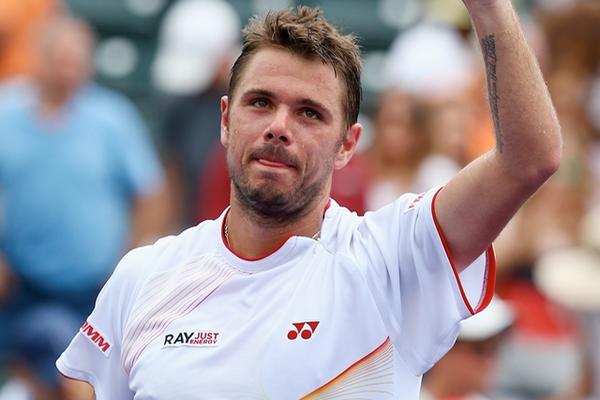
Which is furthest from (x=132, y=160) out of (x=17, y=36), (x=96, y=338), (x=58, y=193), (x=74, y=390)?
(x=96, y=338)

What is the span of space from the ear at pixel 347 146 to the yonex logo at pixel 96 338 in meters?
0.82

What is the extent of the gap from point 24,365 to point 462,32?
4.10 metres

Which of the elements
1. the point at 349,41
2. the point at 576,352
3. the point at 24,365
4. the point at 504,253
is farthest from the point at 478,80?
the point at 349,41

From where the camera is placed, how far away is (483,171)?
3551 mm

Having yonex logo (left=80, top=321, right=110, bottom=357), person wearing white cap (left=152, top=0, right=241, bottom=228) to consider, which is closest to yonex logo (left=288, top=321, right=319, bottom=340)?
yonex logo (left=80, top=321, right=110, bottom=357)

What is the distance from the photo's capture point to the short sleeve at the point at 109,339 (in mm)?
4039

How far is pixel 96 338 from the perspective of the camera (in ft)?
13.5

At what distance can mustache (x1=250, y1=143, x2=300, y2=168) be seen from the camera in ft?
12.3

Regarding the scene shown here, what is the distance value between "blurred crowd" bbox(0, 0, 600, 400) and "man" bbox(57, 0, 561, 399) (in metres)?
3.64

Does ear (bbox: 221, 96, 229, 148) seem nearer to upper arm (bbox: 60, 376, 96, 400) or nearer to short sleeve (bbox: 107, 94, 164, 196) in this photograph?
upper arm (bbox: 60, 376, 96, 400)

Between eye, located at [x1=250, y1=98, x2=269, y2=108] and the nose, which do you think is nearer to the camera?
the nose

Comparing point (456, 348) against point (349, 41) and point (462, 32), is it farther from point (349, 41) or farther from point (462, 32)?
point (462, 32)

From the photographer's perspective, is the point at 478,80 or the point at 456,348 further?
the point at 478,80

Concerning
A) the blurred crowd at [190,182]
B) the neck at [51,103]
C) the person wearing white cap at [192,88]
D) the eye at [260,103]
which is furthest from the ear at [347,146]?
the person wearing white cap at [192,88]
